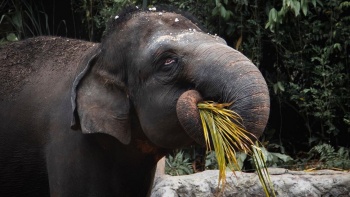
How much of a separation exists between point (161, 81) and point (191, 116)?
0.43 meters

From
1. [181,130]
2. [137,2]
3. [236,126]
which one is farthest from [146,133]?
[137,2]

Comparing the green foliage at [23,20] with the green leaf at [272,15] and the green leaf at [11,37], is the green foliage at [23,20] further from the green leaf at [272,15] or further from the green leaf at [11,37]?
the green leaf at [272,15]

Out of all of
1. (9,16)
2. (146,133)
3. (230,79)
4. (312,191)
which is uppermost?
(230,79)

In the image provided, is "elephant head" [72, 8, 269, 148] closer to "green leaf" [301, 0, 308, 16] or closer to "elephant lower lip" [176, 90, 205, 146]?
"elephant lower lip" [176, 90, 205, 146]

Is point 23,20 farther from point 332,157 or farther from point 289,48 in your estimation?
point 332,157

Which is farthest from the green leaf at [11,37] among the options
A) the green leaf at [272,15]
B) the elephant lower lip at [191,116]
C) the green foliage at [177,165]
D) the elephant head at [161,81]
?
the elephant lower lip at [191,116]

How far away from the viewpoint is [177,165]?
950 cm

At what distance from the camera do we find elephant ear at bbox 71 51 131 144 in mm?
6148

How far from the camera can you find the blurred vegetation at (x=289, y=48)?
9.98 m

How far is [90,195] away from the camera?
21.0 feet

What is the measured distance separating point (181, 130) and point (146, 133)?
0.28 metres

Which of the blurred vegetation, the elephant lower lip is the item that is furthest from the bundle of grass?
the blurred vegetation

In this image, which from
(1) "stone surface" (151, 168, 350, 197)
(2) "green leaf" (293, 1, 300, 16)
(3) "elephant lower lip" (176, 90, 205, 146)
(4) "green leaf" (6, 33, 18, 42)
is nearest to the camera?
(3) "elephant lower lip" (176, 90, 205, 146)

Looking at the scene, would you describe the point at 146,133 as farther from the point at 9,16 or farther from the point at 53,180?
the point at 9,16
